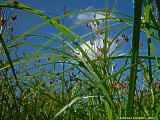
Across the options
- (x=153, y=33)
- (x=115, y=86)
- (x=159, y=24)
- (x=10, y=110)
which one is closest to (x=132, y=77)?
(x=159, y=24)

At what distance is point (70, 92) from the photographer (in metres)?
2.19

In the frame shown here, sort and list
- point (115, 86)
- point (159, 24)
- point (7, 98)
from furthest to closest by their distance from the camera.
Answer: point (7, 98), point (115, 86), point (159, 24)

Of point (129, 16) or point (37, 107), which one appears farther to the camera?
point (37, 107)

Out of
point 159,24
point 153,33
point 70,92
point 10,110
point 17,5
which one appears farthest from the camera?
point 70,92

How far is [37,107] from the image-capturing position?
2148 millimetres

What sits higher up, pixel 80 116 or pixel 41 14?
pixel 41 14

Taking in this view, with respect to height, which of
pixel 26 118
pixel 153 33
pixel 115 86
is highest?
pixel 153 33

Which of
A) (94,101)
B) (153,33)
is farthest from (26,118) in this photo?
(153,33)

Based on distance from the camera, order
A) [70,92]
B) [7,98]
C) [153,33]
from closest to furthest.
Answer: [153,33] → [7,98] → [70,92]

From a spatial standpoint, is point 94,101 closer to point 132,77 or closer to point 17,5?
point 132,77

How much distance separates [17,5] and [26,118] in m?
1.03

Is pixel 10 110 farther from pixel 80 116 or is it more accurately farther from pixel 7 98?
pixel 80 116

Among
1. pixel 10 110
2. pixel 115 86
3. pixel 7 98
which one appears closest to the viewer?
pixel 115 86

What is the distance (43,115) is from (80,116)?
0.31 meters
